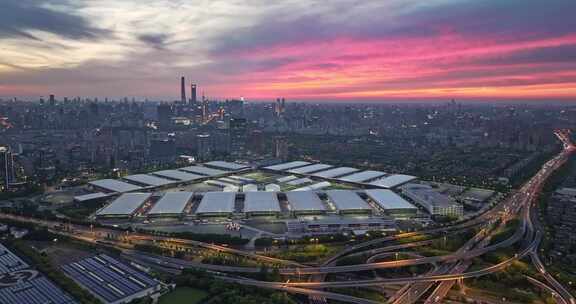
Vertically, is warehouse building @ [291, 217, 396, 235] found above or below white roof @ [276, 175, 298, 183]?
below

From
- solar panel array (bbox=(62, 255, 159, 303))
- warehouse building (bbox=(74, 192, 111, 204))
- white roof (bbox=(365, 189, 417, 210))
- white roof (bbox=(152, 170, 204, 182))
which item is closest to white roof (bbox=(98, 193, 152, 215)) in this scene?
warehouse building (bbox=(74, 192, 111, 204))

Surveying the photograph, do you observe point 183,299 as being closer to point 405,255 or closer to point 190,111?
point 405,255

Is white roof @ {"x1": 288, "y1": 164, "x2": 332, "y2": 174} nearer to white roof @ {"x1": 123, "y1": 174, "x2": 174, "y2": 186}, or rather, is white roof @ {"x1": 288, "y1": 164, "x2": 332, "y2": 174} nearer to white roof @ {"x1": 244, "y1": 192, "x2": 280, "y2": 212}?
white roof @ {"x1": 244, "y1": 192, "x2": 280, "y2": 212}

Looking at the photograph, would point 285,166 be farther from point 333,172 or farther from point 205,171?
point 205,171

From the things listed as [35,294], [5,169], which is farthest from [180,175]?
[35,294]

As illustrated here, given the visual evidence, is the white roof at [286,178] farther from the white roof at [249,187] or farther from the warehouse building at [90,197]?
the warehouse building at [90,197]
